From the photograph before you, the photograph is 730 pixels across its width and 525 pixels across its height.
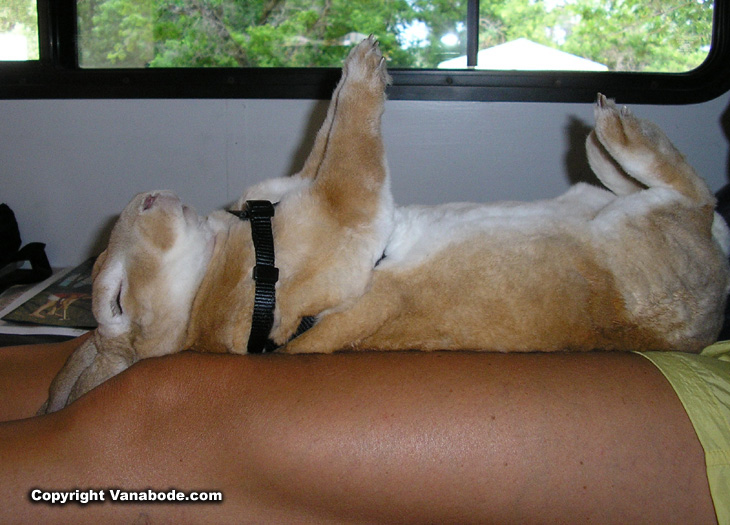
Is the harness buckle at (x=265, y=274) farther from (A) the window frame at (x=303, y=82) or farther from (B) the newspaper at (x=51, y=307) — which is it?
(A) the window frame at (x=303, y=82)

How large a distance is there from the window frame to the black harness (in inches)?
63.3

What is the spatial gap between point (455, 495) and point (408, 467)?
0.10 m

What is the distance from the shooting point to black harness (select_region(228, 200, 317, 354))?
1174mm

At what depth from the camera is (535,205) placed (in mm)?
1445

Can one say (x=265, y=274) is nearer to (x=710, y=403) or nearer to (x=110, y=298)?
(x=110, y=298)

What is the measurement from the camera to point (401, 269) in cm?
129

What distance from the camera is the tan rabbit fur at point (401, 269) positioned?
4.04 feet

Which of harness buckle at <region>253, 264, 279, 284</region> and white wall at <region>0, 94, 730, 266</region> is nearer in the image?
harness buckle at <region>253, 264, 279, 284</region>

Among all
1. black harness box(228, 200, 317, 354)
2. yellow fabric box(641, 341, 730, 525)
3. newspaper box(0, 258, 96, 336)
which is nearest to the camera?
yellow fabric box(641, 341, 730, 525)

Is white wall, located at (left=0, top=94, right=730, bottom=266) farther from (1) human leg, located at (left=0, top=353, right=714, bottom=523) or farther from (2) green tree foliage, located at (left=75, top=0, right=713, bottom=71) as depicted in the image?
(1) human leg, located at (left=0, top=353, right=714, bottom=523)

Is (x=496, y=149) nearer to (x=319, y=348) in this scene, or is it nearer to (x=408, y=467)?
(x=319, y=348)

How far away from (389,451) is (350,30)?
2.42m

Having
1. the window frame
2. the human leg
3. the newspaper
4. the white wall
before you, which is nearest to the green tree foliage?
the window frame

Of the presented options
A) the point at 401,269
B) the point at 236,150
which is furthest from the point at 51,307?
the point at 401,269
